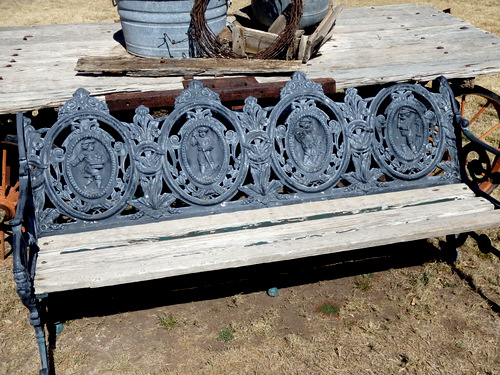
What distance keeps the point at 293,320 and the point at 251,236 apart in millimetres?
730

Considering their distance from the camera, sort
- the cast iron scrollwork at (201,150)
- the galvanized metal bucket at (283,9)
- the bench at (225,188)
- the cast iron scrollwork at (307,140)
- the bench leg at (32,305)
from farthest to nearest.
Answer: the galvanized metal bucket at (283,9), the cast iron scrollwork at (307,140), the cast iron scrollwork at (201,150), the bench at (225,188), the bench leg at (32,305)

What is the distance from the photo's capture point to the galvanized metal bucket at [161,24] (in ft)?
13.3

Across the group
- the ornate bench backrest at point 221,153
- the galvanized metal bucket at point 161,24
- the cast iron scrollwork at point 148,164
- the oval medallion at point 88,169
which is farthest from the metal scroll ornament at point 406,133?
the oval medallion at point 88,169

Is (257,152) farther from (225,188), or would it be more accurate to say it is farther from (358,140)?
(358,140)

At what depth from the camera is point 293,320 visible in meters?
3.62

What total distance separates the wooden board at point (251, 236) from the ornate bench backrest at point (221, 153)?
0.10m

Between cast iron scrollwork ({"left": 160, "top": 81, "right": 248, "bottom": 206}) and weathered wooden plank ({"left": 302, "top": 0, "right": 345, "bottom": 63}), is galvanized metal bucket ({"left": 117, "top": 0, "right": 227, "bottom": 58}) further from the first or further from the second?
cast iron scrollwork ({"left": 160, "top": 81, "right": 248, "bottom": 206})

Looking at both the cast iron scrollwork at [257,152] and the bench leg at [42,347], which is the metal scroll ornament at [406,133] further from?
the bench leg at [42,347]

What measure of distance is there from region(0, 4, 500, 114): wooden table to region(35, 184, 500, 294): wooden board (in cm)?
91

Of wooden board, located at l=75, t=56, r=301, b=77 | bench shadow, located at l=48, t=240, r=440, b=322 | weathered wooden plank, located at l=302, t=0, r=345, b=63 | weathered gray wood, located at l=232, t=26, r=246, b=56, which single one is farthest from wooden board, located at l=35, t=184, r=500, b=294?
weathered gray wood, located at l=232, t=26, r=246, b=56

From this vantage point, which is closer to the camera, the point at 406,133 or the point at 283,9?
the point at 406,133

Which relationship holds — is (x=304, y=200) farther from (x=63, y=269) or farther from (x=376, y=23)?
(x=376, y=23)

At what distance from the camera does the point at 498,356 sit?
3285 millimetres

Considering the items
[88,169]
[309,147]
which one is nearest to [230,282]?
[309,147]
